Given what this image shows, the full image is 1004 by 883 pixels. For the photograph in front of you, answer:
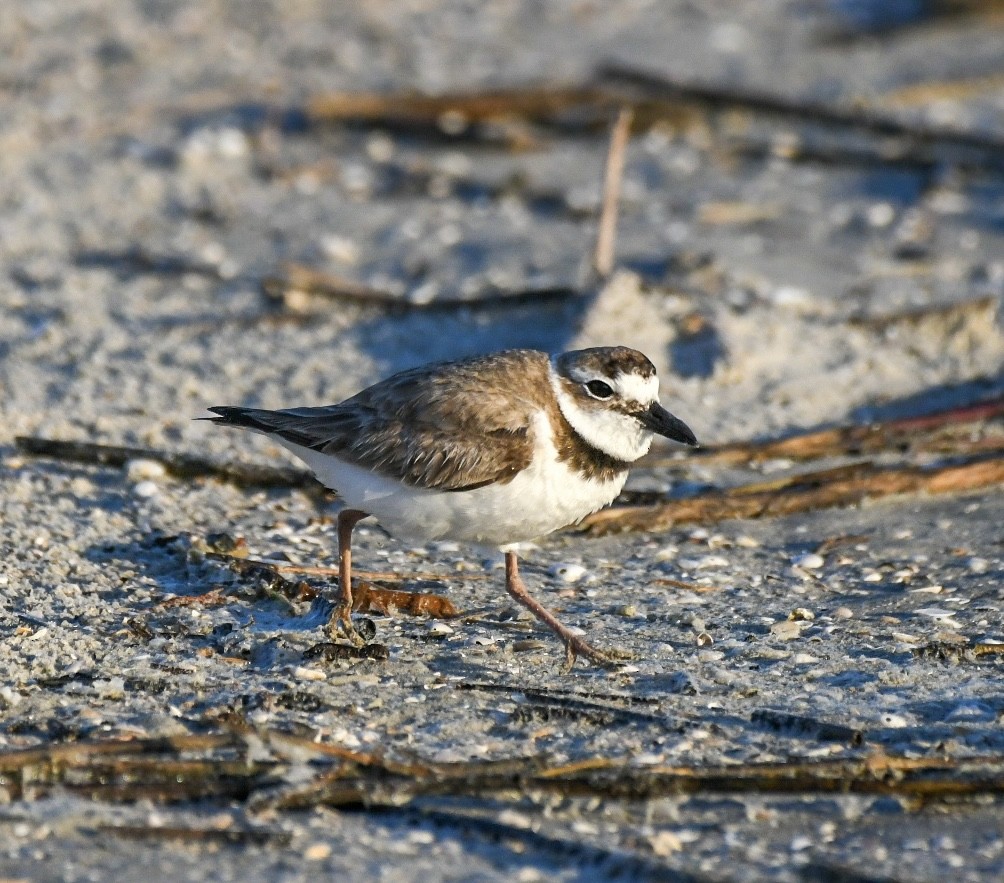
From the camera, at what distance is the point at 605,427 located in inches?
192

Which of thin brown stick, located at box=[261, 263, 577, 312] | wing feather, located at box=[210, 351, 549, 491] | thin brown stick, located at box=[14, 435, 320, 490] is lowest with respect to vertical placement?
thin brown stick, located at box=[14, 435, 320, 490]

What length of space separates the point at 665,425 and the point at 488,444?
2.06 ft

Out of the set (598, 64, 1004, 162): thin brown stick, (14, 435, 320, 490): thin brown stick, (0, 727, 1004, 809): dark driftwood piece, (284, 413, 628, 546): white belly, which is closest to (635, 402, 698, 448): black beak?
(284, 413, 628, 546): white belly

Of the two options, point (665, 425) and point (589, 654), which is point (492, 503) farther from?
point (665, 425)

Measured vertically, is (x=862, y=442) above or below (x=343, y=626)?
above

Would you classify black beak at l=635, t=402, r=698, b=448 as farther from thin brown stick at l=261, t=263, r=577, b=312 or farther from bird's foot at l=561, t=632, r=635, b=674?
thin brown stick at l=261, t=263, r=577, b=312

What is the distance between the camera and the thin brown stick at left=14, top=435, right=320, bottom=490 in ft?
19.3

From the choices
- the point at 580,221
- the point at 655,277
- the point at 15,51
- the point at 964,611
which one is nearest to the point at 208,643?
the point at 964,611

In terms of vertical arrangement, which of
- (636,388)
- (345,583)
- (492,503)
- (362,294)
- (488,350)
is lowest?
(345,583)

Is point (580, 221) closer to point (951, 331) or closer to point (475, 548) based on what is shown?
point (951, 331)

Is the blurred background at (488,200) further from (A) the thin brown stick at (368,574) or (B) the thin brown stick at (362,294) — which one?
(A) the thin brown stick at (368,574)

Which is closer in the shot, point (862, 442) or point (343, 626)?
point (343, 626)

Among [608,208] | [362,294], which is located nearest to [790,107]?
[608,208]

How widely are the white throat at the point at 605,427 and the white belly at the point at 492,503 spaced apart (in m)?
0.10
